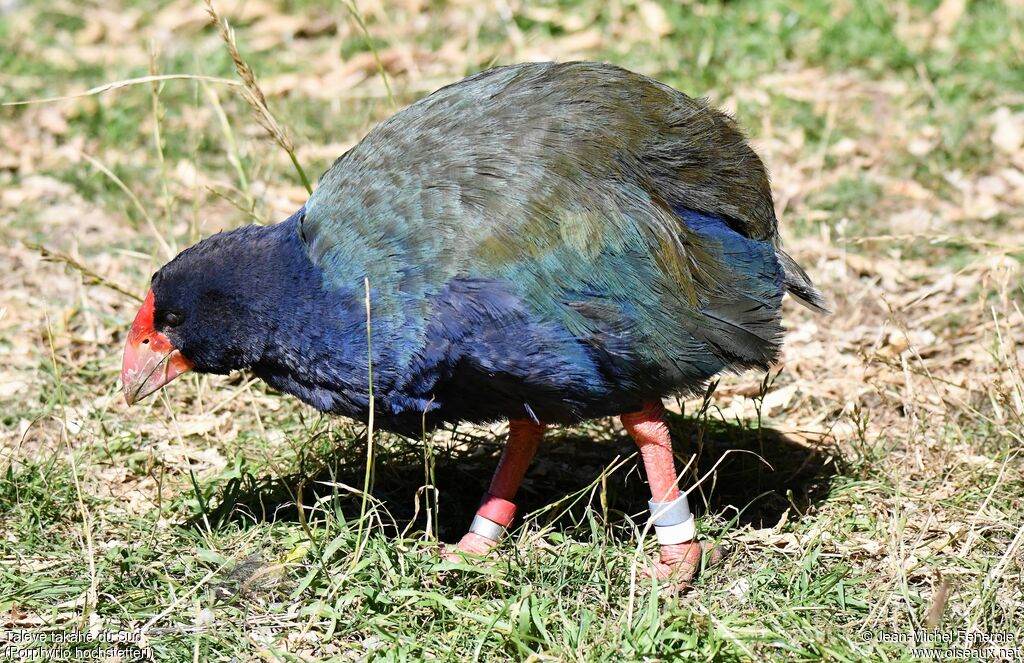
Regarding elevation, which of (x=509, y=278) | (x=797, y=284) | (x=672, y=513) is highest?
(x=509, y=278)

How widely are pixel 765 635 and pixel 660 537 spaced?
1.56 ft

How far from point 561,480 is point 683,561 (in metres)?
0.75

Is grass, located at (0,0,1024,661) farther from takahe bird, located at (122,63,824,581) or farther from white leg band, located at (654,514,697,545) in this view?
takahe bird, located at (122,63,824,581)

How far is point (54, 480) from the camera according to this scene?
10.8 ft

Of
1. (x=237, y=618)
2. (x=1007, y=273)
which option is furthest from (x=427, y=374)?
(x=1007, y=273)

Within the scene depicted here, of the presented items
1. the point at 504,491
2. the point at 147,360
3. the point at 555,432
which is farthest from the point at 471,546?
the point at 147,360

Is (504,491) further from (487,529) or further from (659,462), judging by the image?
(659,462)

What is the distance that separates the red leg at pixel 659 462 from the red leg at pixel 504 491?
28cm

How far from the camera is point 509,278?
8.84 ft

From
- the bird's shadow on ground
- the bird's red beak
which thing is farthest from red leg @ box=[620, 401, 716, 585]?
the bird's red beak

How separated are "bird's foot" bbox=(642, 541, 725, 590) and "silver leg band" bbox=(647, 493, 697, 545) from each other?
0.02 m

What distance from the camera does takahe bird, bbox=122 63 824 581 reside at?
8.91 ft

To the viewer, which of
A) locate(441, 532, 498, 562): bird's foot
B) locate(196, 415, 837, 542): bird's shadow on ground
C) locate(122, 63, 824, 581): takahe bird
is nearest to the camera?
locate(122, 63, 824, 581): takahe bird

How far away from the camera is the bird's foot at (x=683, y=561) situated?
9.66 feet
